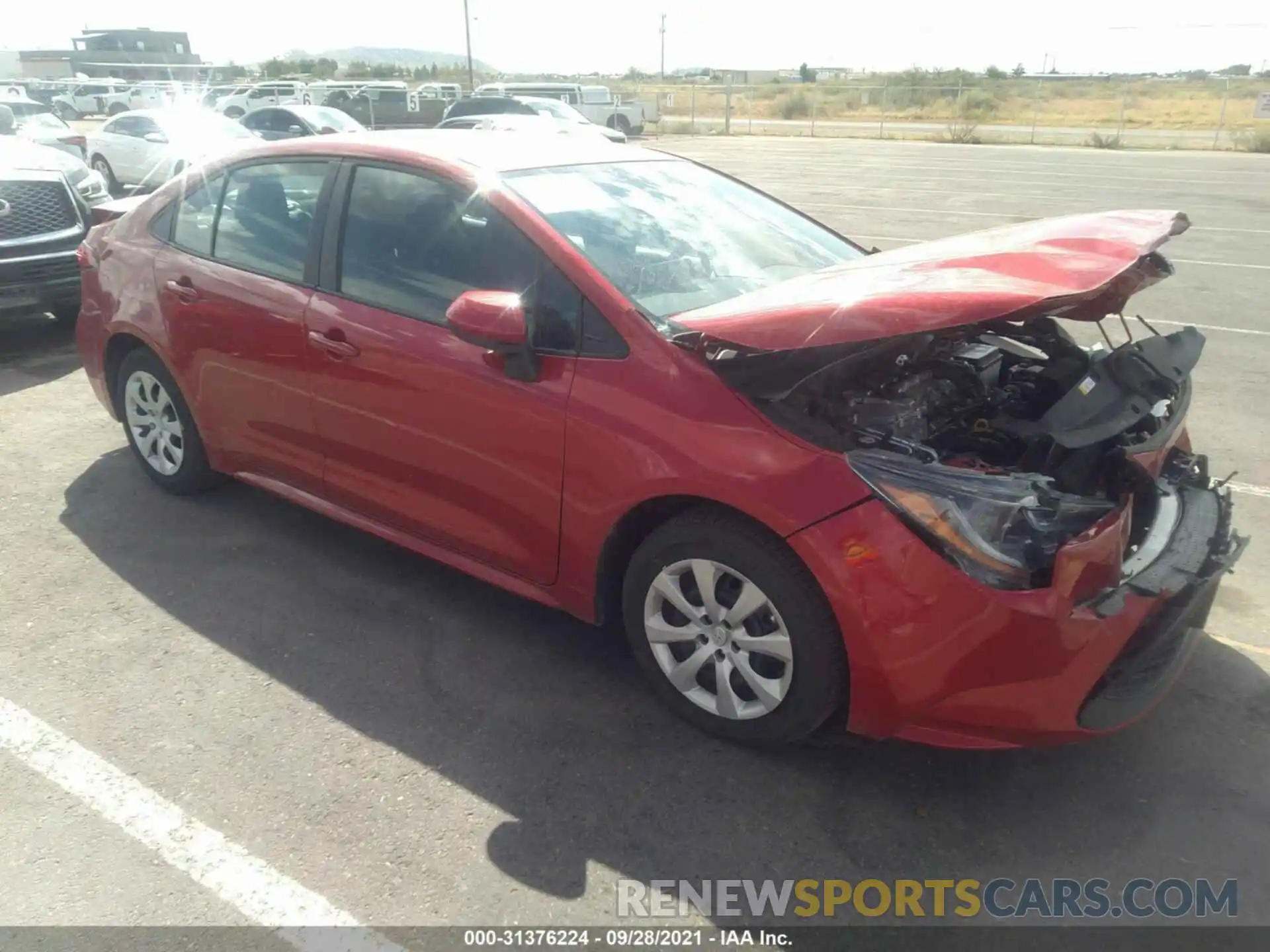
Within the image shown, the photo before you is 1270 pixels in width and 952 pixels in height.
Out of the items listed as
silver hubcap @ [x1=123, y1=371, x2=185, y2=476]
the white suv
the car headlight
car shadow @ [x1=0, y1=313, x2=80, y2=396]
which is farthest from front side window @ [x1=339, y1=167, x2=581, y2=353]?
the white suv

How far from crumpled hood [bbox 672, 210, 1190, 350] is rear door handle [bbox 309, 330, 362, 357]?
1.28 meters

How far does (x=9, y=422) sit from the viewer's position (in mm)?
5973

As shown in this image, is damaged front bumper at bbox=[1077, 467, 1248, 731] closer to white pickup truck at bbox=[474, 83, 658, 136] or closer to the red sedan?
the red sedan

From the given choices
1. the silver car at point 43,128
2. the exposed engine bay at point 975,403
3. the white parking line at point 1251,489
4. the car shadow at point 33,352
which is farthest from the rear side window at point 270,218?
the silver car at point 43,128

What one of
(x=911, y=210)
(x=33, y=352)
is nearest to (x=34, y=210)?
(x=33, y=352)

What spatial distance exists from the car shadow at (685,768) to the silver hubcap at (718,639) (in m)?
0.18

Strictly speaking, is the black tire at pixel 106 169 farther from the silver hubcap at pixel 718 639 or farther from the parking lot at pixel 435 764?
the silver hubcap at pixel 718 639

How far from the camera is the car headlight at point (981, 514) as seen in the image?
252 cm

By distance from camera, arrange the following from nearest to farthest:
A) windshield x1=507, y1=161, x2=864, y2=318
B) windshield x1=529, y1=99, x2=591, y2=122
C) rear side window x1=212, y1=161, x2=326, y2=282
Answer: windshield x1=507, y1=161, x2=864, y2=318, rear side window x1=212, y1=161, x2=326, y2=282, windshield x1=529, y1=99, x2=591, y2=122

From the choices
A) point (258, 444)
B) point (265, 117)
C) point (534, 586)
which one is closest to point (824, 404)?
point (534, 586)

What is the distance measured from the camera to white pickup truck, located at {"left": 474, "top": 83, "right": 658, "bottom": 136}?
33.0 m

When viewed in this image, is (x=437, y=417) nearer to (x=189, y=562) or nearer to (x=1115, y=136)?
(x=189, y=562)

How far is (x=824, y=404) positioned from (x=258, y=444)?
2.53m

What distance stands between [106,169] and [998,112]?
3832 cm
